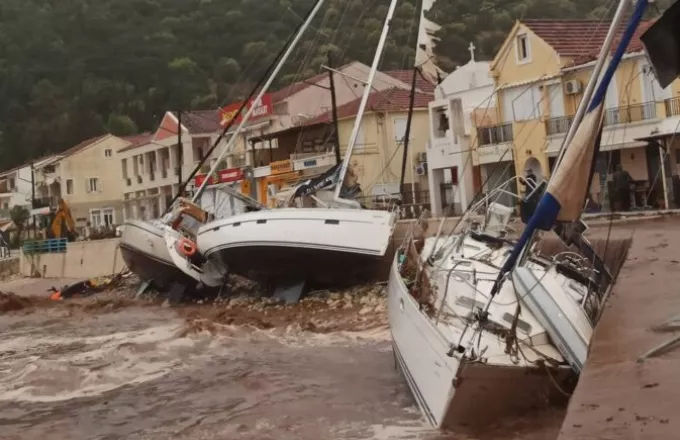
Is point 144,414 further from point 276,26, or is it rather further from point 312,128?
point 276,26

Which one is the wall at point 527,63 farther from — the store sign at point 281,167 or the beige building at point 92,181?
the beige building at point 92,181

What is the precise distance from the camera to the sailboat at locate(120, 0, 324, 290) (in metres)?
23.4

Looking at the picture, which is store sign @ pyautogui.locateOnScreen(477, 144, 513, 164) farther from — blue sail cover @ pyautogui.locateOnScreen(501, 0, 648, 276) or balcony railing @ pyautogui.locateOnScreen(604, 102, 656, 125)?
blue sail cover @ pyautogui.locateOnScreen(501, 0, 648, 276)

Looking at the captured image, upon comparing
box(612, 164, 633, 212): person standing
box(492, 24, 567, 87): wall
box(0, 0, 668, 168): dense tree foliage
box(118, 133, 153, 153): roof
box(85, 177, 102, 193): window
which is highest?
box(0, 0, 668, 168): dense tree foliage

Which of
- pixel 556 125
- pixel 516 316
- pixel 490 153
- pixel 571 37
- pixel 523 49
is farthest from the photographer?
pixel 490 153

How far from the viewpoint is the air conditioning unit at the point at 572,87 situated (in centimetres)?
2778

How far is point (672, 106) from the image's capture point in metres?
25.1

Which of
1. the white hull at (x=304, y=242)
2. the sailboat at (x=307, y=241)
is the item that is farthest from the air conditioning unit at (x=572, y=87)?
the white hull at (x=304, y=242)

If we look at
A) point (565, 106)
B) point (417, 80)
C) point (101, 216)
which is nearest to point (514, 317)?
point (565, 106)

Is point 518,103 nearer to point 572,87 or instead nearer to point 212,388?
point 572,87

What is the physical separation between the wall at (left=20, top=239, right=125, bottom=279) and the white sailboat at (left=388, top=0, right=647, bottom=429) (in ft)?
97.1

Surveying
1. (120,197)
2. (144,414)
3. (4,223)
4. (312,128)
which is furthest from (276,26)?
(144,414)

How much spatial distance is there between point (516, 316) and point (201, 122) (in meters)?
50.7

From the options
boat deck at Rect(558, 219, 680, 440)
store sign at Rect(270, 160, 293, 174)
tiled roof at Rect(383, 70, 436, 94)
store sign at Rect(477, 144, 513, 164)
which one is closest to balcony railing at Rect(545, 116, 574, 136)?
store sign at Rect(477, 144, 513, 164)
